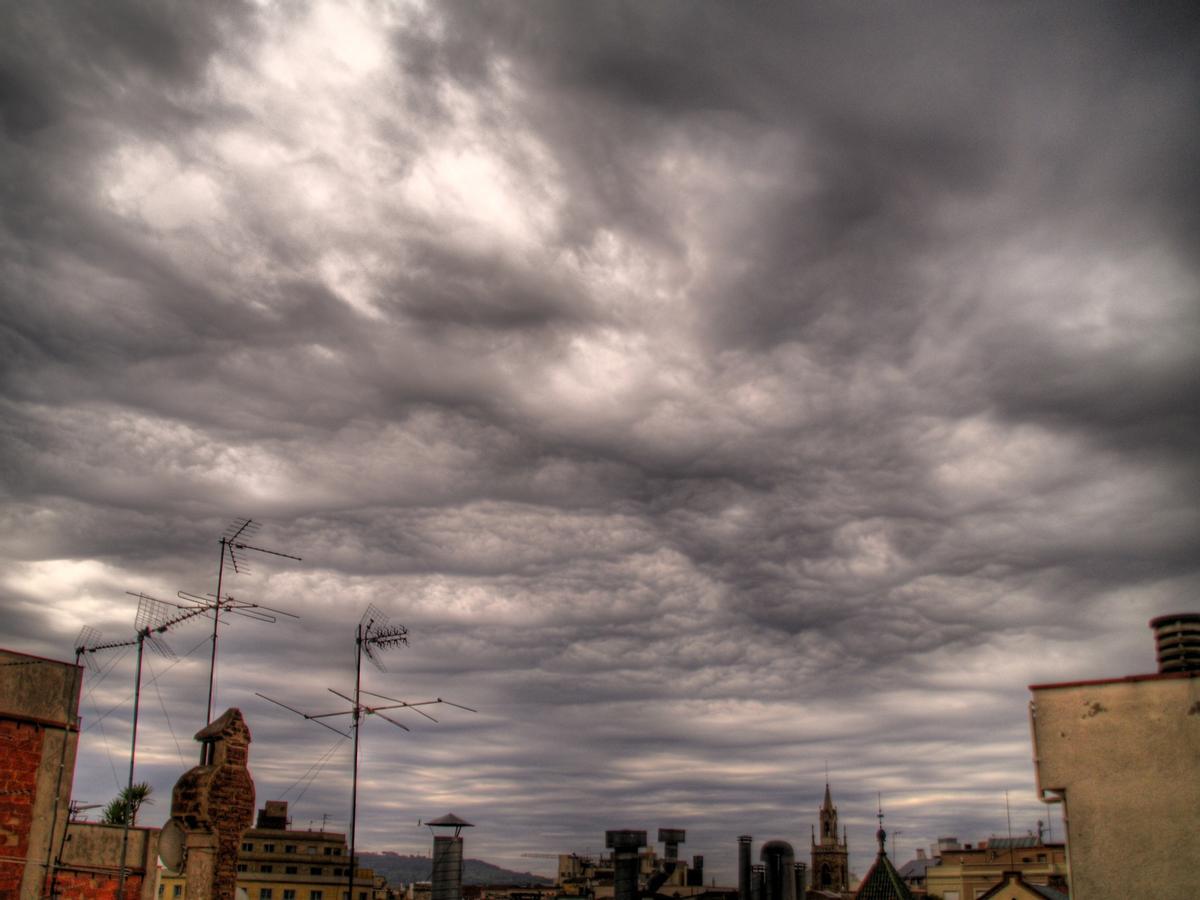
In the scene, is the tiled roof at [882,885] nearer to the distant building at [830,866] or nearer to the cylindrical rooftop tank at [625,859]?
the cylindrical rooftop tank at [625,859]

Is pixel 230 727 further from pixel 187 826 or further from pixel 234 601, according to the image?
pixel 234 601

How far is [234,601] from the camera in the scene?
23328 millimetres

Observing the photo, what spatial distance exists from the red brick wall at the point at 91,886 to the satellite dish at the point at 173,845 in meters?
2.57

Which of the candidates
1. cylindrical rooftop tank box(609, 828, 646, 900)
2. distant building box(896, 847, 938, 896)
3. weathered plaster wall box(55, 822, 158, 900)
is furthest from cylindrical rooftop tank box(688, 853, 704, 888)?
weathered plaster wall box(55, 822, 158, 900)

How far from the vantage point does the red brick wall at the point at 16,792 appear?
18.2m

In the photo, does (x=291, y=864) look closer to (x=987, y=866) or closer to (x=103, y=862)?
(x=987, y=866)

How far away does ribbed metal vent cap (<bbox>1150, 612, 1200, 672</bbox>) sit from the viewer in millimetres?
19656

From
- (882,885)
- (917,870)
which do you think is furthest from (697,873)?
(882,885)

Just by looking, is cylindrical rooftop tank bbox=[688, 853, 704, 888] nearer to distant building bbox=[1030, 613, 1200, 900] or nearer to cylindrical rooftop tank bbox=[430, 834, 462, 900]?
cylindrical rooftop tank bbox=[430, 834, 462, 900]

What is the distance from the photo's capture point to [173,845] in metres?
18.4

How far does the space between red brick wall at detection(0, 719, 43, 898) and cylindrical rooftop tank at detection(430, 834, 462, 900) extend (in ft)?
103

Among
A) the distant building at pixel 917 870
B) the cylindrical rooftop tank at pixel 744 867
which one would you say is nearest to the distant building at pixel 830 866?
the distant building at pixel 917 870

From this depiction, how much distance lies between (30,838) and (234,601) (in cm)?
626

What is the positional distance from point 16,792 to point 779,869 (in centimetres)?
2606
